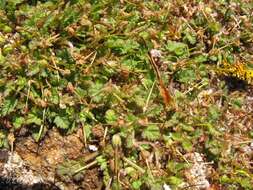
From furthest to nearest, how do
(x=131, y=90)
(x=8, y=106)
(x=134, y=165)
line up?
(x=131, y=90) → (x=134, y=165) → (x=8, y=106)

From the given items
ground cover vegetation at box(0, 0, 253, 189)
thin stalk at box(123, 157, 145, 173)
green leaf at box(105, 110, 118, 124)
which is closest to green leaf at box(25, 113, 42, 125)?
ground cover vegetation at box(0, 0, 253, 189)

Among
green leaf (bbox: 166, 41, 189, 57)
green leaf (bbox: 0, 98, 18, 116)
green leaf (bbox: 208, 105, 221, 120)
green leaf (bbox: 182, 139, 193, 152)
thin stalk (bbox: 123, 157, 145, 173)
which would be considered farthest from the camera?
green leaf (bbox: 166, 41, 189, 57)

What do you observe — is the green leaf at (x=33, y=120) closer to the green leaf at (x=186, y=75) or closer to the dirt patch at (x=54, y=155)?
the dirt patch at (x=54, y=155)

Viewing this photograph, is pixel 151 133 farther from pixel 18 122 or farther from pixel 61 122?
pixel 18 122

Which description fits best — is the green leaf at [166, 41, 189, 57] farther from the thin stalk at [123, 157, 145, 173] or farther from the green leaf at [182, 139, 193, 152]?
the thin stalk at [123, 157, 145, 173]

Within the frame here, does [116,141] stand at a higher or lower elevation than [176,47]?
lower

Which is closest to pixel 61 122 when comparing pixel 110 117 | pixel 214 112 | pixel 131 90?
pixel 110 117

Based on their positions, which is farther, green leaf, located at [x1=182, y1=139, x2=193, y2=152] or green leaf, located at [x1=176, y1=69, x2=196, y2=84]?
green leaf, located at [x1=176, y1=69, x2=196, y2=84]

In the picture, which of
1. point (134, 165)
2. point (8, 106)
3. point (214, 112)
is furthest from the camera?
point (214, 112)
